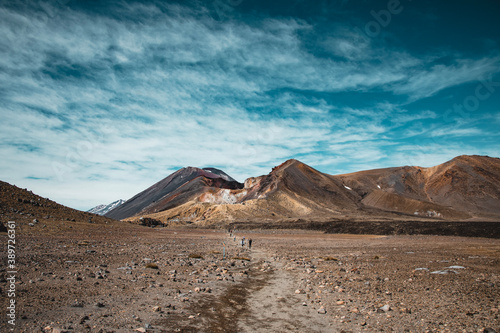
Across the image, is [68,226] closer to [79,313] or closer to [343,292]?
[79,313]

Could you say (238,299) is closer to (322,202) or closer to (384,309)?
(384,309)

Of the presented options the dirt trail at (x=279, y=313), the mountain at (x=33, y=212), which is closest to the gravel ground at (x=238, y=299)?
the dirt trail at (x=279, y=313)

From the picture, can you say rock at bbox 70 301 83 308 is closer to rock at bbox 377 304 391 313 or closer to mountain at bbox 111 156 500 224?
rock at bbox 377 304 391 313

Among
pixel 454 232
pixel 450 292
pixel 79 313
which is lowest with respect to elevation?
pixel 454 232

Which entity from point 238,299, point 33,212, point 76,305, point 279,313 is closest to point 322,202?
point 33,212

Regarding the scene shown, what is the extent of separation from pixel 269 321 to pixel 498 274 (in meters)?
14.7

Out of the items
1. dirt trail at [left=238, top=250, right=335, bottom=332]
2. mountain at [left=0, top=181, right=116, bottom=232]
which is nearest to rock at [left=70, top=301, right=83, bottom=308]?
dirt trail at [left=238, top=250, right=335, bottom=332]

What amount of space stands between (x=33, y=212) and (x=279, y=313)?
44.3m

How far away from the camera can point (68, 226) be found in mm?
38906

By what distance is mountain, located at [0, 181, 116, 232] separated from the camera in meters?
35.1

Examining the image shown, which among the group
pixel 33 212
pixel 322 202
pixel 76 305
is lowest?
pixel 76 305

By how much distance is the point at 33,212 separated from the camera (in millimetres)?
40281

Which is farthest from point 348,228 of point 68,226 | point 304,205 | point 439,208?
point 439,208

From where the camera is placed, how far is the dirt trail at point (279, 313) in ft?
28.4
